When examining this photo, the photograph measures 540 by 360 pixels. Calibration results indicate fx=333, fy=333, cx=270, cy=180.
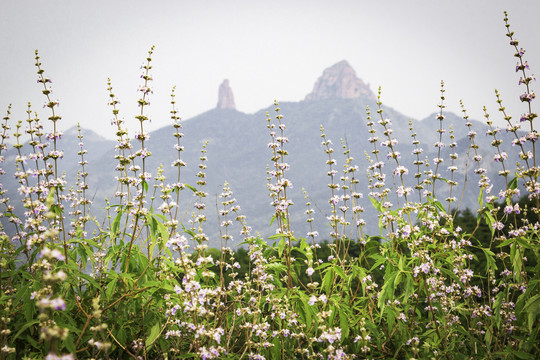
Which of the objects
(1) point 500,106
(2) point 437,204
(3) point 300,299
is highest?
(1) point 500,106

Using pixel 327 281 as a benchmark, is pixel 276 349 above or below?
below

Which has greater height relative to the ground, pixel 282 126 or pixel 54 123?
pixel 54 123

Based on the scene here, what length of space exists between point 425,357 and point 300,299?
5.58 feet

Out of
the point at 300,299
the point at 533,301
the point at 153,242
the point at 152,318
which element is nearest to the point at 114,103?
the point at 153,242

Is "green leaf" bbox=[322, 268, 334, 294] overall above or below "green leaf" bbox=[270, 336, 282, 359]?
above

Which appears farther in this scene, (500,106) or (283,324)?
(500,106)

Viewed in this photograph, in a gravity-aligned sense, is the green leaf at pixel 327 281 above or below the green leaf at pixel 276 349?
above

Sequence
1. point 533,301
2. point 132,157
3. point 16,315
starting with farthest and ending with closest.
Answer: point 132,157 → point 16,315 → point 533,301

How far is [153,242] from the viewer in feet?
13.7

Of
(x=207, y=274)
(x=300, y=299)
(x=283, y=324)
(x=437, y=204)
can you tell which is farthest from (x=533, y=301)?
(x=207, y=274)

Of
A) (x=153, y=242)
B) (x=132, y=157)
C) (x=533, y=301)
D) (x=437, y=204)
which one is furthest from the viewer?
A: (x=437, y=204)

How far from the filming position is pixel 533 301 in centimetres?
389

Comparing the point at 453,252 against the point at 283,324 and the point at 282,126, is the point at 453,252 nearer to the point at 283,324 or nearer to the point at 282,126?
the point at 283,324

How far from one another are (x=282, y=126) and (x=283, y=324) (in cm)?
306
